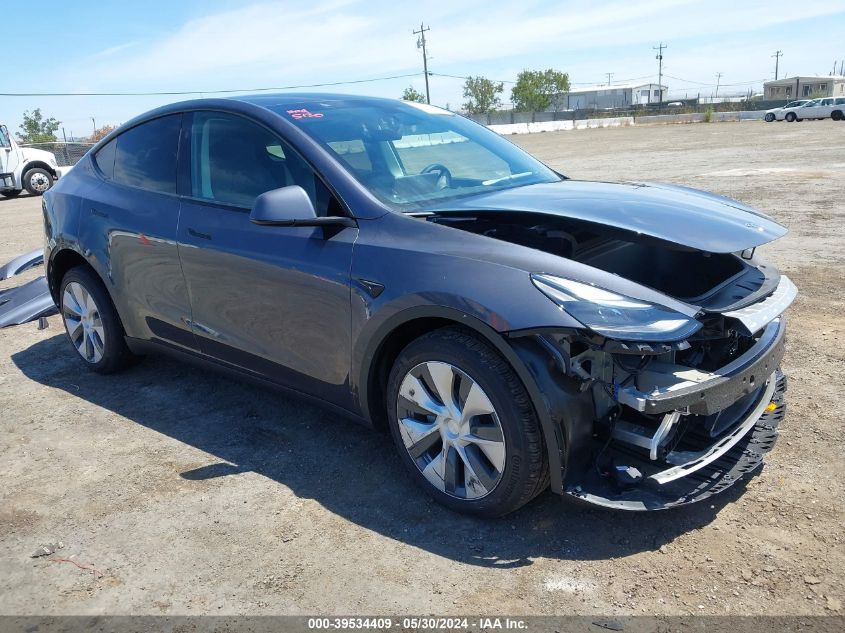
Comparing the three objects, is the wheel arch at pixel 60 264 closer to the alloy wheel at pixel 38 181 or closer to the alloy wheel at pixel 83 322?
the alloy wheel at pixel 83 322

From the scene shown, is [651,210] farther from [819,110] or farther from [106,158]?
[819,110]

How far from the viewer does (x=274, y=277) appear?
3363 mm

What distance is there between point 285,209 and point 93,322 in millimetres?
2341

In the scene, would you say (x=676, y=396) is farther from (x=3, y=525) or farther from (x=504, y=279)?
(x=3, y=525)

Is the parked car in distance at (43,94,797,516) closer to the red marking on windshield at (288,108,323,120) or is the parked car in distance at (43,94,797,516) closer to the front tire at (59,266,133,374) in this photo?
the red marking on windshield at (288,108,323,120)

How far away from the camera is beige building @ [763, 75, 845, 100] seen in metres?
100

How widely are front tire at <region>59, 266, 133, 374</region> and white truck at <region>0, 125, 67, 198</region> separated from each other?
1617 cm

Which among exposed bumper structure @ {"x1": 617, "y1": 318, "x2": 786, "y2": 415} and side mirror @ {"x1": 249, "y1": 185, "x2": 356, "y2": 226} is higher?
side mirror @ {"x1": 249, "y1": 185, "x2": 356, "y2": 226}

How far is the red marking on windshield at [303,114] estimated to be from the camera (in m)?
3.58

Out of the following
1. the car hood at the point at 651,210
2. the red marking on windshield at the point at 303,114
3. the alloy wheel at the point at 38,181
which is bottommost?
the alloy wheel at the point at 38,181

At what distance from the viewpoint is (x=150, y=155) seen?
4.21 metres

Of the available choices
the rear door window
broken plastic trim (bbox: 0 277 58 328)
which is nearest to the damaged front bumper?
the rear door window

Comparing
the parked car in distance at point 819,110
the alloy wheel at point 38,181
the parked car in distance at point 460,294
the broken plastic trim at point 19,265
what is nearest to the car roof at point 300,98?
the parked car in distance at point 460,294

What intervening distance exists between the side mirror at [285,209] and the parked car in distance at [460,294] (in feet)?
0.03
